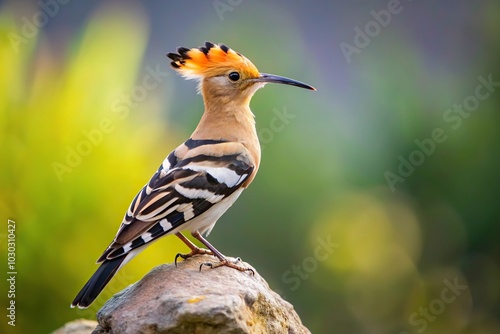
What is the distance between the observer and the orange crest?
367 centimetres

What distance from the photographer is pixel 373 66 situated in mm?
6266

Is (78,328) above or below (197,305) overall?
below

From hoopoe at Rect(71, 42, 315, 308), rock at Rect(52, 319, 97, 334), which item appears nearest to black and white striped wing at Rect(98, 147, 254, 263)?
hoopoe at Rect(71, 42, 315, 308)

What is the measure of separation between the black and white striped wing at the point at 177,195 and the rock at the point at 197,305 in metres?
0.18

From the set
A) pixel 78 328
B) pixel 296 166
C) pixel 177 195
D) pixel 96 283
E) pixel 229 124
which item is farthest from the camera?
pixel 296 166

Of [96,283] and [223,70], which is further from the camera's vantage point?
[223,70]

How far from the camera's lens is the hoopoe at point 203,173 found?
9.84 ft

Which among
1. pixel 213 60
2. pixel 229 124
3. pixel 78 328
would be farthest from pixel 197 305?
pixel 213 60

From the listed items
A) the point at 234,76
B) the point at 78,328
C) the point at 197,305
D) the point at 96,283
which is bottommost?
the point at 78,328

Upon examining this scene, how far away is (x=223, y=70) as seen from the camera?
3.70 meters

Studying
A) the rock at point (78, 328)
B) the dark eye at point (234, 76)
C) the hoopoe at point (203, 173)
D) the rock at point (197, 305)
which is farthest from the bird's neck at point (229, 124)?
the rock at point (78, 328)

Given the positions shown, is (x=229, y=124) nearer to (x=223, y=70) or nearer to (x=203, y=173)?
(x=223, y=70)

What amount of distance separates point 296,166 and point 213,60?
193 cm

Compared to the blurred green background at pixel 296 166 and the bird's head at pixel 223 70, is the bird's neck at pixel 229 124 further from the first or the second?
the blurred green background at pixel 296 166
